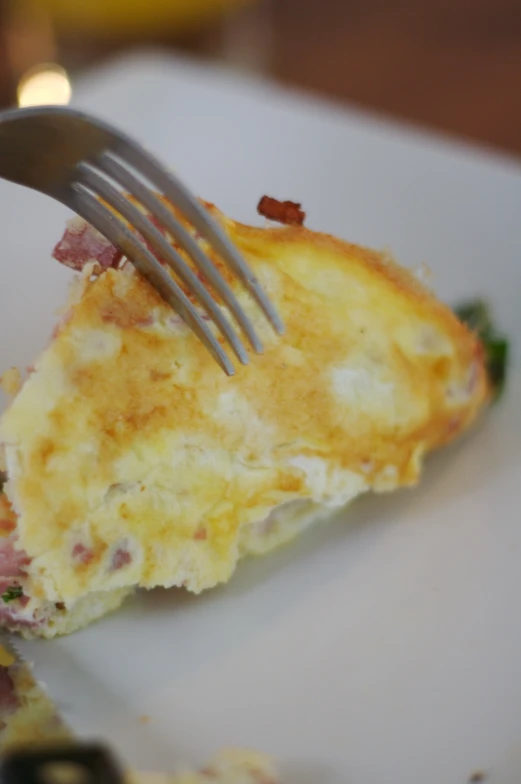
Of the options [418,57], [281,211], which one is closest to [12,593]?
[281,211]

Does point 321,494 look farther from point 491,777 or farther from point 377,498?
point 491,777

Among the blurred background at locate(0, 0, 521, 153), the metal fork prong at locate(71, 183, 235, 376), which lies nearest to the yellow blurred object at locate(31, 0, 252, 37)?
the blurred background at locate(0, 0, 521, 153)

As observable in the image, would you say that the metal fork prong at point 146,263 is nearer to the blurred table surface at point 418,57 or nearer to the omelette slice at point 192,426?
the omelette slice at point 192,426

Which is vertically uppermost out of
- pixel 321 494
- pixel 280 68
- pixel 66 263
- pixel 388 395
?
pixel 280 68

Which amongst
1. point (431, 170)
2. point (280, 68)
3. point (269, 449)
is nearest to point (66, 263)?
point (269, 449)

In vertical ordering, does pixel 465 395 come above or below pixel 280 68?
below
